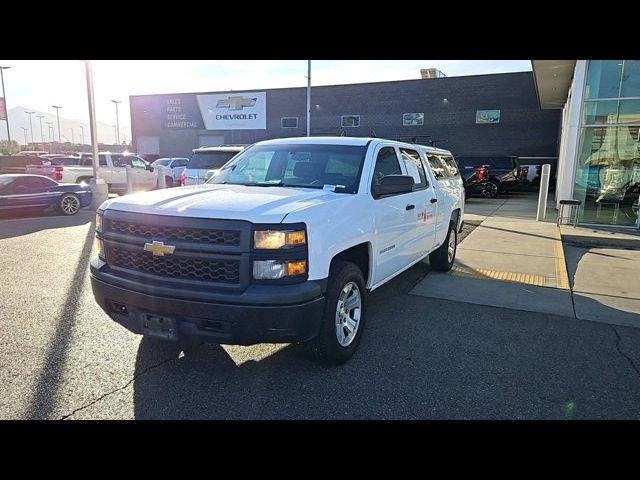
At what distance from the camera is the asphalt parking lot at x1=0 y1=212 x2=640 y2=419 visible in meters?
3.15

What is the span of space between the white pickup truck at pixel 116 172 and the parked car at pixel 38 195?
5375 mm

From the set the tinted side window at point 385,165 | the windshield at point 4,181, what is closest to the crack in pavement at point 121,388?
the tinted side window at point 385,165

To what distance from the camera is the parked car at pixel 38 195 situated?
37.3ft

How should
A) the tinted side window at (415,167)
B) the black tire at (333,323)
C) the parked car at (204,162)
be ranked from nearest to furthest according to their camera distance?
the black tire at (333,323), the tinted side window at (415,167), the parked car at (204,162)

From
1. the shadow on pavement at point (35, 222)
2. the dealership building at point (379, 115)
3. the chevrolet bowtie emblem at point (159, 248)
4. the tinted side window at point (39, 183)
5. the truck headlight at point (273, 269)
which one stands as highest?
the dealership building at point (379, 115)

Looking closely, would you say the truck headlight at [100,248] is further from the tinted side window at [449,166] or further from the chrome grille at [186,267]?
the tinted side window at [449,166]

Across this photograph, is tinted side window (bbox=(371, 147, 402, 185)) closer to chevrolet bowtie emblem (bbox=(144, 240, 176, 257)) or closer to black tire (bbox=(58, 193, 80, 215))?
chevrolet bowtie emblem (bbox=(144, 240, 176, 257))

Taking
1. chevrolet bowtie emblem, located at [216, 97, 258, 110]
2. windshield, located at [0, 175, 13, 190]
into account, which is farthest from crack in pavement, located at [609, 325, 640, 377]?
chevrolet bowtie emblem, located at [216, 97, 258, 110]

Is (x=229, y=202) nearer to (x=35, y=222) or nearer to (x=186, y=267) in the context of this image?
(x=186, y=267)

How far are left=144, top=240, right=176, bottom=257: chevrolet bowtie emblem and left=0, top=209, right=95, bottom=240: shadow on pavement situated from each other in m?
7.50
